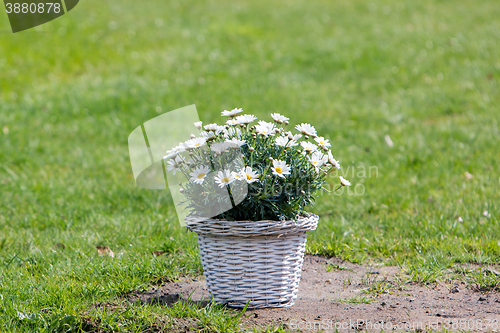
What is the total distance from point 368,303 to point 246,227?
2.93ft

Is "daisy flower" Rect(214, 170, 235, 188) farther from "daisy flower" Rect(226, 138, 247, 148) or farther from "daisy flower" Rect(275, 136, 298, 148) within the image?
"daisy flower" Rect(275, 136, 298, 148)

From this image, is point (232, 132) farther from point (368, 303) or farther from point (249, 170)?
point (368, 303)

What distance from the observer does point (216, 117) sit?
692 centimetres

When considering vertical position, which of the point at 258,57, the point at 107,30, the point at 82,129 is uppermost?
the point at 107,30

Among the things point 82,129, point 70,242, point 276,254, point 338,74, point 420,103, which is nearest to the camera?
point 276,254

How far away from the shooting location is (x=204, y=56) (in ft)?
30.6

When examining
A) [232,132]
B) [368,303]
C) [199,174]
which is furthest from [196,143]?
[368,303]

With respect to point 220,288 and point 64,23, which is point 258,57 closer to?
point 64,23

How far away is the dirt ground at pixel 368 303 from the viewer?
8.53 ft

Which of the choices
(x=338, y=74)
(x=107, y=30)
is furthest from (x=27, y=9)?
(x=338, y=74)

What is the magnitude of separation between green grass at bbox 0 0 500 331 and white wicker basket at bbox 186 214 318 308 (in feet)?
0.61

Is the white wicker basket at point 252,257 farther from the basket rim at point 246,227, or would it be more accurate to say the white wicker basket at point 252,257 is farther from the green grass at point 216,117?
the green grass at point 216,117

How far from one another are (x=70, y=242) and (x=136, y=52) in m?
6.30

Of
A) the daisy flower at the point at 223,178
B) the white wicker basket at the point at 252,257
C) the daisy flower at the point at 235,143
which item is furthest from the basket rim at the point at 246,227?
the daisy flower at the point at 235,143
